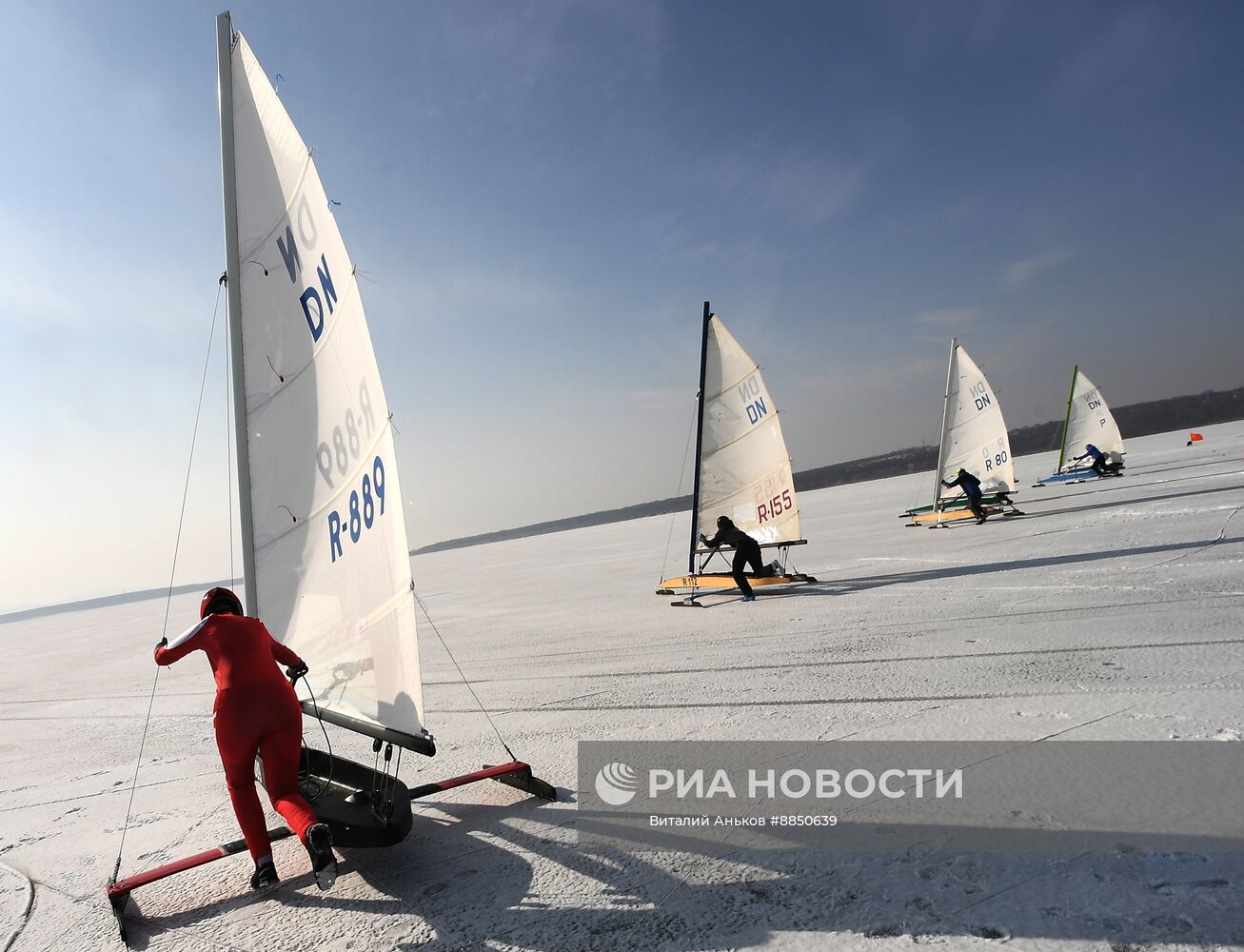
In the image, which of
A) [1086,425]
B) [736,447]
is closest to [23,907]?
[736,447]

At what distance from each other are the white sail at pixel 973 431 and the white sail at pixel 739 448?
818 cm

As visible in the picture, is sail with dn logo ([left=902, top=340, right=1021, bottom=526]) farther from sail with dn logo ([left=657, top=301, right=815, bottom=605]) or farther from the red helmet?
the red helmet

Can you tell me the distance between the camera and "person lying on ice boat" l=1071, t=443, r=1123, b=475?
22.8 m

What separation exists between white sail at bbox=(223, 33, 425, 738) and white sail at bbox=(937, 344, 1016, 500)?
55.1ft

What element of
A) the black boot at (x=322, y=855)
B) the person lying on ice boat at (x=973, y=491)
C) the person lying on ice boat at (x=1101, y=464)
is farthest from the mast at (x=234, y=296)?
the person lying on ice boat at (x=1101, y=464)

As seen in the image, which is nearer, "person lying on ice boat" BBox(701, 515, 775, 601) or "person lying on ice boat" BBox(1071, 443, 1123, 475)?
"person lying on ice boat" BBox(701, 515, 775, 601)

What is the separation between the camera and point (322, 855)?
2.69 metres

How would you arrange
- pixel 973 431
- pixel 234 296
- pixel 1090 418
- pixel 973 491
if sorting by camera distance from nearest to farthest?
pixel 234 296 < pixel 973 491 < pixel 973 431 < pixel 1090 418

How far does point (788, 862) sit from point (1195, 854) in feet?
4.92

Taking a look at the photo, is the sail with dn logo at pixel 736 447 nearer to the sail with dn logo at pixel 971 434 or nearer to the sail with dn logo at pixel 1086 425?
the sail with dn logo at pixel 971 434

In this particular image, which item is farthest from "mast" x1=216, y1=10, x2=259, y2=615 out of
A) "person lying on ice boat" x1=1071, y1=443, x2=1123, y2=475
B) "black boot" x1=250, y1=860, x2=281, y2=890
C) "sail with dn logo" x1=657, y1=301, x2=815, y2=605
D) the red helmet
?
"person lying on ice boat" x1=1071, y1=443, x2=1123, y2=475

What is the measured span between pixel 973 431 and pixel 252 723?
18.6m

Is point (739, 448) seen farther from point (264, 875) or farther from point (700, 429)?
point (264, 875)

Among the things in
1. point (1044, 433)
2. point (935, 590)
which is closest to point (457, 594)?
point (935, 590)
